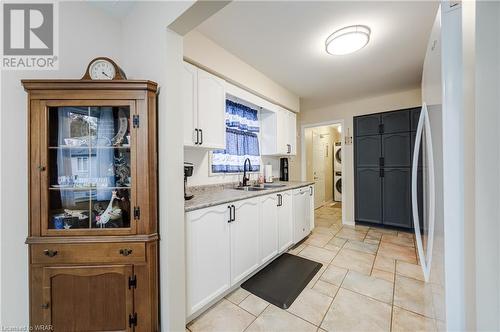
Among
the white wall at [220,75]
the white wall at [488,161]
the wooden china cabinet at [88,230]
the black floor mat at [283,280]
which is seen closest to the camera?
the white wall at [488,161]

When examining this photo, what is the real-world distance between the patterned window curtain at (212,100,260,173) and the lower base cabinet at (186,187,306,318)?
2.62ft

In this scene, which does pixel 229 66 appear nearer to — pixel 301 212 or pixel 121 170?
pixel 121 170

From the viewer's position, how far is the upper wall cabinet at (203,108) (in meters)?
1.84

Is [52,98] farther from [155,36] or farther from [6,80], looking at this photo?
[155,36]

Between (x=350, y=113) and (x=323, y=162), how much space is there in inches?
79.8

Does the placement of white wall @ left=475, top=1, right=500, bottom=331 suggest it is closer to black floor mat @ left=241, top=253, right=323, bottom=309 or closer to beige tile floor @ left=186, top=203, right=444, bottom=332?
beige tile floor @ left=186, top=203, right=444, bottom=332

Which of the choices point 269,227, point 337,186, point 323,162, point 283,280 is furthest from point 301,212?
point 337,186

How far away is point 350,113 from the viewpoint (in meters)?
3.99

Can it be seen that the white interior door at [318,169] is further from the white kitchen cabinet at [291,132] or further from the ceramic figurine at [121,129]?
the ceramic figurine at [121,129]

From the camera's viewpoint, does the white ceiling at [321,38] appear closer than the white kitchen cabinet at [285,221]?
Yes

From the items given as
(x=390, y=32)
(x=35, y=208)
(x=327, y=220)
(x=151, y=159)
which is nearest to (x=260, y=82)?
(x=390, y=32)

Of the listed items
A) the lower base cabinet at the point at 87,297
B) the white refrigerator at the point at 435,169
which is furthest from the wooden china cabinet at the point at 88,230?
the white refrigerator at the point at 435,169

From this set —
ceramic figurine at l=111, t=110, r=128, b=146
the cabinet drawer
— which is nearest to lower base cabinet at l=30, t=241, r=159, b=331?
the cabinet drawer

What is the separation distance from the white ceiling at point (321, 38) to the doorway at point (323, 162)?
6.17 ft
